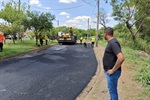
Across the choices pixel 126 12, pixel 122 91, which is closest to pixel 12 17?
pixel 126 12

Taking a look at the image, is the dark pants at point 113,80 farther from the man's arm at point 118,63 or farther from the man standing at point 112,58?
the man's arm at point 118,63

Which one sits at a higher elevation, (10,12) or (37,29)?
(10,12)

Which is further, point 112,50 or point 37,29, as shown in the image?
point 37,29

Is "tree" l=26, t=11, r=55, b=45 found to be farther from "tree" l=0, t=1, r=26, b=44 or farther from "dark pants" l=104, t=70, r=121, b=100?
"dark pants" l=104, t=70, r=121, b=100

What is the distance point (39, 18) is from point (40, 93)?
78.9ft

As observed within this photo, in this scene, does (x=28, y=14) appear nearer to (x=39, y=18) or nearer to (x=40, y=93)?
(x=39, y=18)

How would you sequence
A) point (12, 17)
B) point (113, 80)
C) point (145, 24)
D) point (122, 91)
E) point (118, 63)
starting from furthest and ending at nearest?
point (145, 24), point (12, 17), point (122, 91), point (113, 80), point (118, 63)

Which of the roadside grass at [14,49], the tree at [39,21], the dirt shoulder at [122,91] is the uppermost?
the tree at [39,21]

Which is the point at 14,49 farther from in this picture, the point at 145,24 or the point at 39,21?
the point at 145,24

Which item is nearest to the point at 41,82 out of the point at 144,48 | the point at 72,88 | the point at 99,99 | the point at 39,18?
the point at 72,88

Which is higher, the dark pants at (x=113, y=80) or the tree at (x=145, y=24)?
the tree at (x=145, y=24)

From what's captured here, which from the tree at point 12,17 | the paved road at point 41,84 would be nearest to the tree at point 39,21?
the tree at point 12,17

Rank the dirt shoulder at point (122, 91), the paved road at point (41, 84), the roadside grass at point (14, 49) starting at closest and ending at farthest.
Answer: the dirt shoulder at point (122, 91)
the paved road at point (41, 84)
the roadside grass at point (14, 49)

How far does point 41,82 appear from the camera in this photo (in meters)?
9.05
